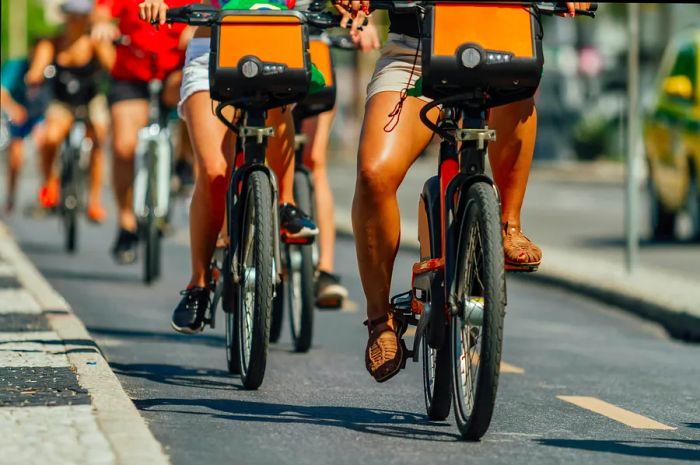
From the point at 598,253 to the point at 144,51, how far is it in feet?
19.1

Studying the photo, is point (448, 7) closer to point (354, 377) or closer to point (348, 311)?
point (354, 377)

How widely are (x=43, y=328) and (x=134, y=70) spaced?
12.7ft

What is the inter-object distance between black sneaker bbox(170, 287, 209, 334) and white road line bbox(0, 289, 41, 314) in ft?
4.43

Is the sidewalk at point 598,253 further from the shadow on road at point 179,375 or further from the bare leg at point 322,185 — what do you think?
the shadow on road at point 179,375

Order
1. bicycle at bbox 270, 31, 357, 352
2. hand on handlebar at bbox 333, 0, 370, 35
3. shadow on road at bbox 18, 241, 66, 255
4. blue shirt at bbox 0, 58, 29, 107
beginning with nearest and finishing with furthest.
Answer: hand on handlebar at bbox 333, 0, 370, 35
bicycle at bbox 270, 31, 357, 352
shadow on road at bbox 18, 241, 66, 255
blue shirt at bbox 0, 58, 29, 107

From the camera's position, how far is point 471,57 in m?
5.70

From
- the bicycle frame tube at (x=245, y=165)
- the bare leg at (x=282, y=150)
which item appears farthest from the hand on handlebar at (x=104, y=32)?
the bicycle frame tube at (x=245, y=165)

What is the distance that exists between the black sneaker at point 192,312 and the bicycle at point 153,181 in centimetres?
433

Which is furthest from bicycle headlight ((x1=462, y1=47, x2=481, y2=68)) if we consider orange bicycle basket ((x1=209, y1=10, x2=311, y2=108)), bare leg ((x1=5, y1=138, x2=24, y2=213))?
bare leg ((x1=5, y1=138, x2=24, y2=213))

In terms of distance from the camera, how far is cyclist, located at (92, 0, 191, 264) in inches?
419

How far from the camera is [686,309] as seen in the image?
33.4 ft

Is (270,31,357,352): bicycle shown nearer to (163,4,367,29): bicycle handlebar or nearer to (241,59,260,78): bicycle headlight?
(163,4,367,29): bicycle handlebar

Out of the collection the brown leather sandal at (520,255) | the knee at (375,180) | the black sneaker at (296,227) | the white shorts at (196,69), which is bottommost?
the black sneaker at (296,227)

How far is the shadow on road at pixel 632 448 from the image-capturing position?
5.55 meters
